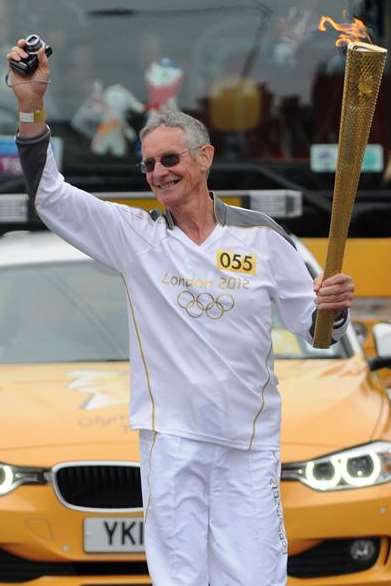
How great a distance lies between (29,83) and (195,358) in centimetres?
93

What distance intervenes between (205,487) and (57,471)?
120 centimetres

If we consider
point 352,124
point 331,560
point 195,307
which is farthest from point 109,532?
point 352,124

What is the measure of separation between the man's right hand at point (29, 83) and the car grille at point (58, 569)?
196cm

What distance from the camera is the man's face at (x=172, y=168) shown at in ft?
15.7

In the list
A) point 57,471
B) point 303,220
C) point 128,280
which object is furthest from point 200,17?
point 128,280

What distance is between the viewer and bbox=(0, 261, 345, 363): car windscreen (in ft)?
23.1

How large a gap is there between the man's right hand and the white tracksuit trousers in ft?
3.38

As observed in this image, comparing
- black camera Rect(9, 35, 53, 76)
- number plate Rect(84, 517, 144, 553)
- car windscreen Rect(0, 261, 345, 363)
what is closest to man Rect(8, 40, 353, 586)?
black camera Rect(9, 35, 53, 76)

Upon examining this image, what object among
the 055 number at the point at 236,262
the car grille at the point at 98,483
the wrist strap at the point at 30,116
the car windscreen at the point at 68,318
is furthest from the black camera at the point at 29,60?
the car windscreen at the point at 68,318

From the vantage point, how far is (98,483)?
19.4ft

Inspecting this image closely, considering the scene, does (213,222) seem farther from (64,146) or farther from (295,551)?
(64,146)

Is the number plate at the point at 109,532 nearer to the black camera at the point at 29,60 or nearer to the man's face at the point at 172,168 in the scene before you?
the man's face at the point at 172,168

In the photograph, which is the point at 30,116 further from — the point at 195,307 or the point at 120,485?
the point at 120,485

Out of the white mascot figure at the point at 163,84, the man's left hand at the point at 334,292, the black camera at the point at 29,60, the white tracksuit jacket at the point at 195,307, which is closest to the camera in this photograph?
the black camera at the point at 29,60
